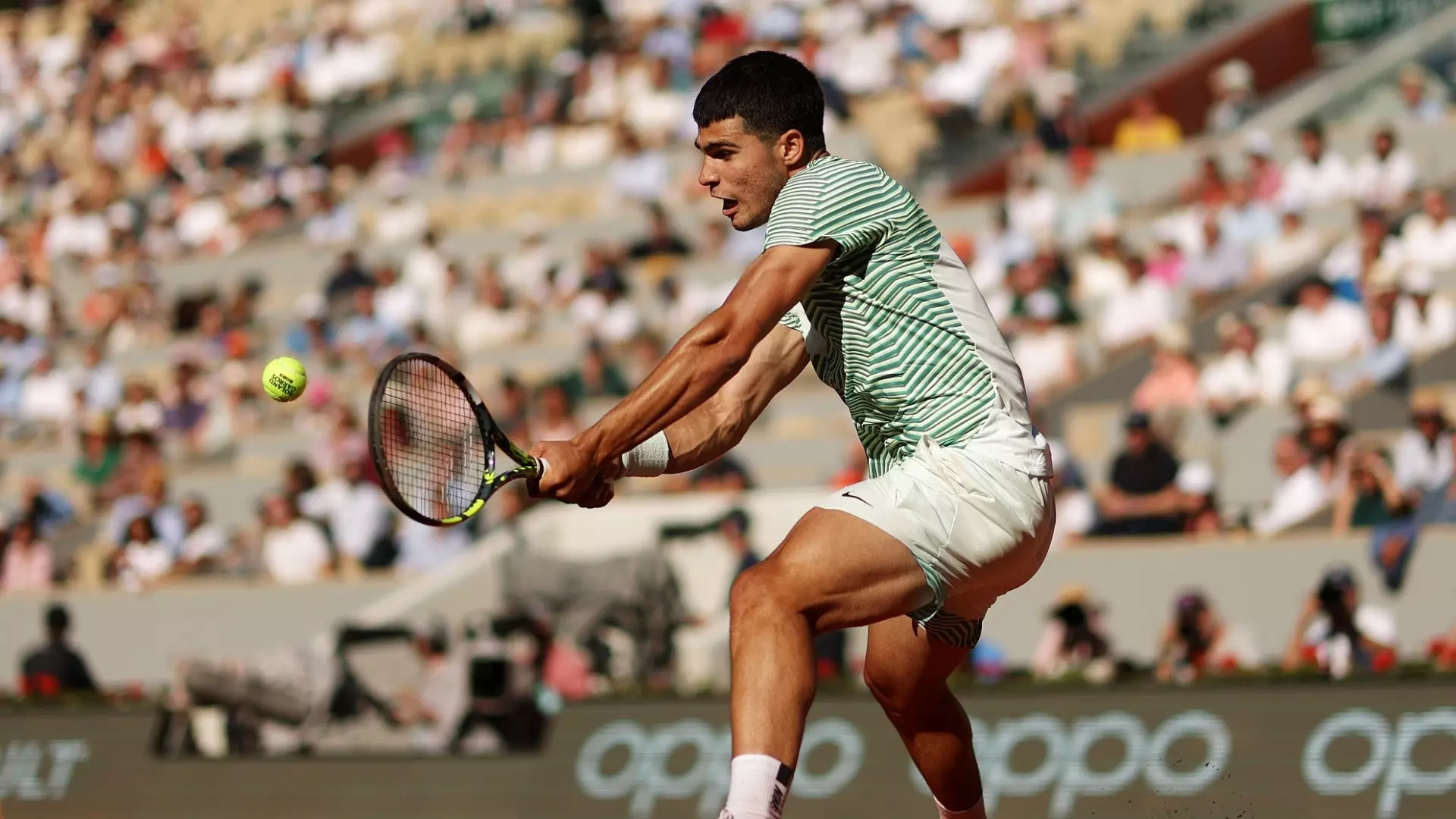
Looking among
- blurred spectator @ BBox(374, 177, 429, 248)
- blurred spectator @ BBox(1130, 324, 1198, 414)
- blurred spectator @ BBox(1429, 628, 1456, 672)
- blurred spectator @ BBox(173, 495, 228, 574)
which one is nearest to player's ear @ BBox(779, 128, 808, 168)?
blurred spectator @ BBox(1429, 628, 1456, 672)

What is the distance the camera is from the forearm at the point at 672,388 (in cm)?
516

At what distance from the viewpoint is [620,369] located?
17609 mm

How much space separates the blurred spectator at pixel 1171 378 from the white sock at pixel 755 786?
32.5ft

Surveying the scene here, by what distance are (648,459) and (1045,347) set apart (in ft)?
34.0

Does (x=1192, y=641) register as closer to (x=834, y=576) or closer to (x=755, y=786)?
(x=834, y=576)

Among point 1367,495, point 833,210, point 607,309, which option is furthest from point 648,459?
point 607,309

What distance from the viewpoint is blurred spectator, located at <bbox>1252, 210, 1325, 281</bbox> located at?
52.3 feet

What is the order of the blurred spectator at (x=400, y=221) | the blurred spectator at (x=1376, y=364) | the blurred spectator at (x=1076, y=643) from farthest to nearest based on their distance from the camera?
the blurred spectator at (x=400, y=221) < the blurred spectator at (x=1376, y=364) < the blurred spectator at (x=1076, y=643)

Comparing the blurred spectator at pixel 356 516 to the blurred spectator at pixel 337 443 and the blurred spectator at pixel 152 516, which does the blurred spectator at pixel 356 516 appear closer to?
the blurred spectator at pixel 337 443

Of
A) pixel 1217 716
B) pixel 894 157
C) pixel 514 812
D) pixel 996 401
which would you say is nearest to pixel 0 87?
pixel 894 157

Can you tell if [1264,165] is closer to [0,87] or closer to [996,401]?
[996,401]

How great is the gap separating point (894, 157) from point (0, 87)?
16059 mm

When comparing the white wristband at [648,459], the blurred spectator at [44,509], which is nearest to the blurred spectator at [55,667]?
the blurred spectator at [44,509]

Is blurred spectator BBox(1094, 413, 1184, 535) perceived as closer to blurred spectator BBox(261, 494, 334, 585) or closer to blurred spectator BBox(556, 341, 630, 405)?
blurred spectator BBox(556, 341, 630, 405)
